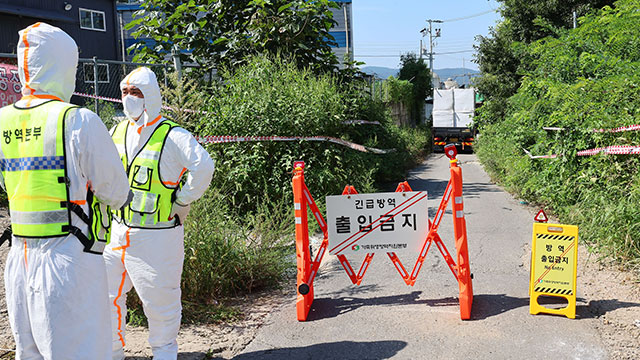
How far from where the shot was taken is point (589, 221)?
7605 mm

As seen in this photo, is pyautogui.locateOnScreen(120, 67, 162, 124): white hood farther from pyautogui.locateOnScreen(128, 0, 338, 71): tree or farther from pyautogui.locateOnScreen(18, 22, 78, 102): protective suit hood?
pyautogui.locateOnScreen(128, 0, 338, 71): tree

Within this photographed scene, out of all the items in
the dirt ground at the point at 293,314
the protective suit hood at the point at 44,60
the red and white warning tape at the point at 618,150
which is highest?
the protective suit hood at the point at 44,60

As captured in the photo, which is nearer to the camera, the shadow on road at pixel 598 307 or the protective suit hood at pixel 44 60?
the protective suit hood at pixel 44 60

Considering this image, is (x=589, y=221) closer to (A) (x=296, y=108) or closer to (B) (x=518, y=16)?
(A) (x=296, y=108)

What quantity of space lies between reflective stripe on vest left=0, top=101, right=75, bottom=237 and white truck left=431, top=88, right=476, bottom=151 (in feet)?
86.4

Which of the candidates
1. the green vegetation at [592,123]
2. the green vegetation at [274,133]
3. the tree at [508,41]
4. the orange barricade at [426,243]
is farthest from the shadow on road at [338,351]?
the tree at [508,41]

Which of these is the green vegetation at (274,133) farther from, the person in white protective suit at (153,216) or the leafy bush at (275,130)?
the person in white protective suit at (153,216)

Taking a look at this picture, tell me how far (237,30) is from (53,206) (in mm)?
9299

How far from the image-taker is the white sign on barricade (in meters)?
5.75

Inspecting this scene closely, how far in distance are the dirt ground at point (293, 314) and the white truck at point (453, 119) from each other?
22.4m

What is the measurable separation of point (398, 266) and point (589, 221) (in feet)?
10.2

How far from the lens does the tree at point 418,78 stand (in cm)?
3691

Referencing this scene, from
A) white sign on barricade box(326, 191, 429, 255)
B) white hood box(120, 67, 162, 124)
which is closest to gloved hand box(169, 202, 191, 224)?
white hood box(120, 67, 162, 124)

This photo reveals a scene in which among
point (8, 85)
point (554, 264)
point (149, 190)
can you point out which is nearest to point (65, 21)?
point (8, 85)
